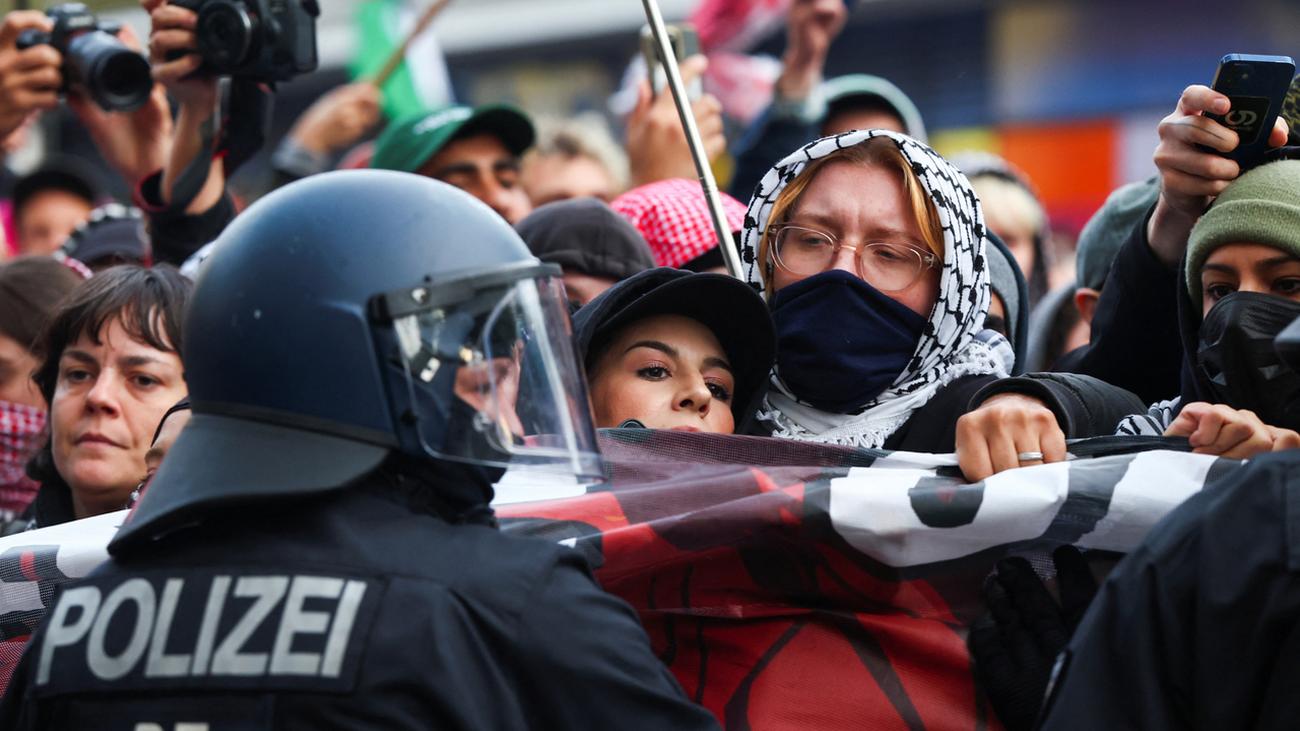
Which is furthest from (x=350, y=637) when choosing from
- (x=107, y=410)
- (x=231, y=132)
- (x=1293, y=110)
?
(x=231, y=132)

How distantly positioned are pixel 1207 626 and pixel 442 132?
12.5ft

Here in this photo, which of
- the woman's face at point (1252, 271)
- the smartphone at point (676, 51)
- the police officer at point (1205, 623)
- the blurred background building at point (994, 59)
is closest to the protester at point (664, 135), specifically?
the smartphone at point (676, 51)

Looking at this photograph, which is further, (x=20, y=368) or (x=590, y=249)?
(x=20, y=368)

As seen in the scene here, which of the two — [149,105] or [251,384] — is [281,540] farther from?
[149,105]

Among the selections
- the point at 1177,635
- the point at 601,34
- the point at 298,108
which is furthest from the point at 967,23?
the point at 1177,635

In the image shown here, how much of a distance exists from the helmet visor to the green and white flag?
5564 millimetres

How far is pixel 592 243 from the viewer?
4422 mm

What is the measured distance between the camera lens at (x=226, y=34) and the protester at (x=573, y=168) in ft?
5.43

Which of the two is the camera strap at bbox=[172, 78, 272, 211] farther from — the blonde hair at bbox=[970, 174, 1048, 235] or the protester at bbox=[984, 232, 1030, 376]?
the blonde hair at bbox=[970, 174, 1048, 235]

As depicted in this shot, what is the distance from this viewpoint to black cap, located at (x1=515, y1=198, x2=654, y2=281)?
4395mm

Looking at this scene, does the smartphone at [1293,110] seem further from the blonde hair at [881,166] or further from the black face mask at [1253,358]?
the blonde hair at [881,166]

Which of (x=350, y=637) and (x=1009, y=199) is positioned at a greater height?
(x=350, y=637)

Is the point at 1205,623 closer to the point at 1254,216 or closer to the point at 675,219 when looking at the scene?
the point at 1254,216

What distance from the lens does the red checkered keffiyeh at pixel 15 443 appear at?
185 inches
